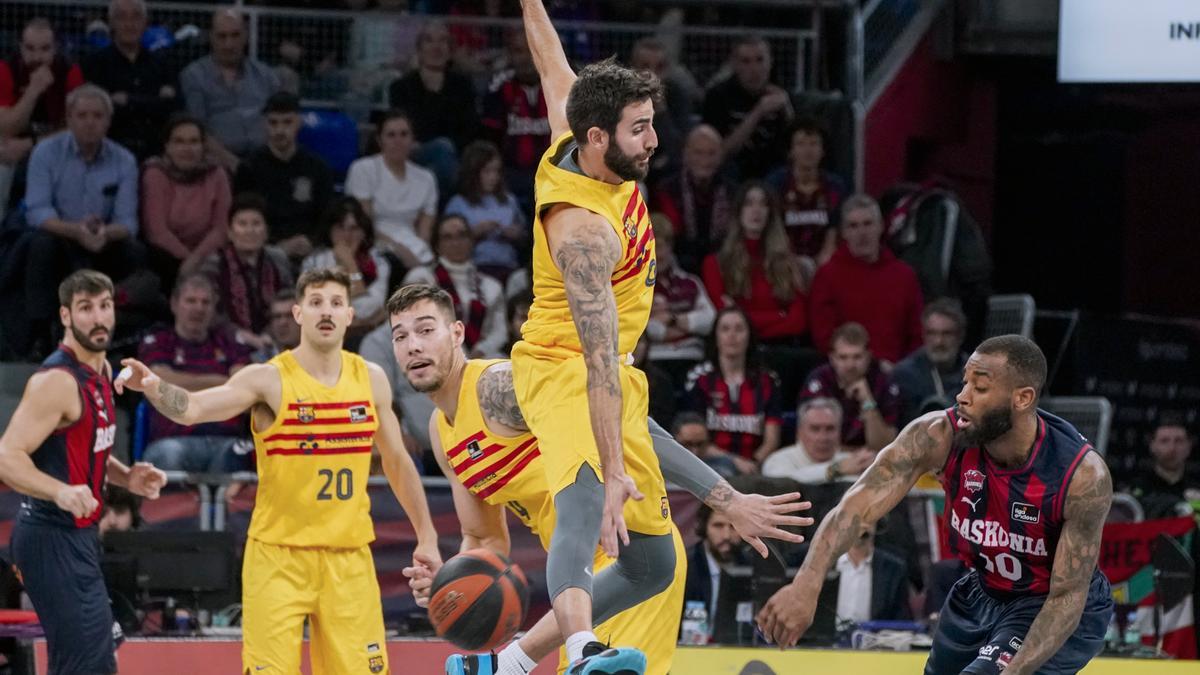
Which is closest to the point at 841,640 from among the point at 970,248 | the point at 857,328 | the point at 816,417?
the point at 816,417

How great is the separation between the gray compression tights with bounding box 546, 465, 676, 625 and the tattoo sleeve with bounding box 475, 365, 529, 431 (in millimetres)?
635

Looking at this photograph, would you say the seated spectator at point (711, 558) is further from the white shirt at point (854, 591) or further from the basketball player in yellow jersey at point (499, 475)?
the basketball player in yellow jersey at point (499, 475)

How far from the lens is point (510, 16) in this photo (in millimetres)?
15039

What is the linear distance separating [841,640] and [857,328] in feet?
8.89

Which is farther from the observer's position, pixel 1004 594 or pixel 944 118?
pixel 944 118

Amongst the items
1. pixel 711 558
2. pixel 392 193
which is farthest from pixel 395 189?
pixel 711 558

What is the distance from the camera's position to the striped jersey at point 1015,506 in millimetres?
7152

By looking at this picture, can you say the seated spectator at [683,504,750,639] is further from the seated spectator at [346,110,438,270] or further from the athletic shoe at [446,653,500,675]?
the athletic shoe at [446,653,500,675]

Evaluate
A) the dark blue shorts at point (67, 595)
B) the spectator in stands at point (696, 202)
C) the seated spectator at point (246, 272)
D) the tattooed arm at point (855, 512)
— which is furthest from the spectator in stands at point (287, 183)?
the tattooed arm at point (855, 512)

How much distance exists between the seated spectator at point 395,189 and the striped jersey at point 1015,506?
648cm

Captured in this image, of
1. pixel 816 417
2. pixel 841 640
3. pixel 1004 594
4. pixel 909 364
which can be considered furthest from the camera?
pixel 909 364

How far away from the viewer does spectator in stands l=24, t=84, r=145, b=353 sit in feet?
40.9

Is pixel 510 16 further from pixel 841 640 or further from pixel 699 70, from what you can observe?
pixel 841 640

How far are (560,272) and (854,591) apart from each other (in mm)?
4757
